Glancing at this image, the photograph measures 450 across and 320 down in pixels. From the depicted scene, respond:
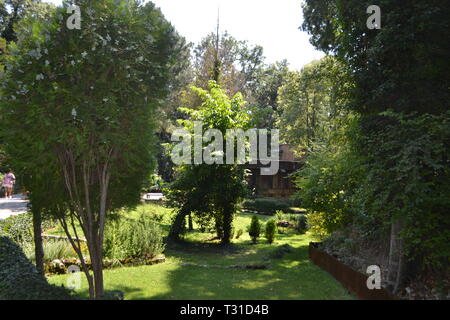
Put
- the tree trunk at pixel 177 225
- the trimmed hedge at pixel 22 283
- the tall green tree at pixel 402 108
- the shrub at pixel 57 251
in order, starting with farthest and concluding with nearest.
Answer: the tree trunk at pixel 177 225
the shrub at pixel 57 251
the tall green tree at pixel 402 108
the trimmed hedge at pixel 22 283

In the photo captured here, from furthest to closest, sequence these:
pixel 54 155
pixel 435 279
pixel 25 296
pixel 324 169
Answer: pixel 324 169, pixel 435 279, pixel 54 155, pixel 25 296

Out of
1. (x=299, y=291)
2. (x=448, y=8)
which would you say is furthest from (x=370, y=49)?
(x=299, y=291)

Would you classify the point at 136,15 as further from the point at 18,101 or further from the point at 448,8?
the point at 448,8

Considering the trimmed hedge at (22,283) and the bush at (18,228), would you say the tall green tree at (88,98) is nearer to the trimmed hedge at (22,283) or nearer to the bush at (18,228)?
the trimmed hedge at (22,283)

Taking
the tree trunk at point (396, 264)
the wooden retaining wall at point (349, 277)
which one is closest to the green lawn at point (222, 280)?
the wooden retaining wall at point (349, 277)

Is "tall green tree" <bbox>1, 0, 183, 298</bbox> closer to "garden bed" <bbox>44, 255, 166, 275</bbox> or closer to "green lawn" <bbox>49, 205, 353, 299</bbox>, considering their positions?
"green lawn" <bbox>49, 205, 353, 299</bbox>

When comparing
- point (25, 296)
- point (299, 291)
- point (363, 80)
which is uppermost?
point (363, 80)

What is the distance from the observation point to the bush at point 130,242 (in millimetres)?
9459

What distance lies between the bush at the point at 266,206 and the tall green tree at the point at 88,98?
2128cm

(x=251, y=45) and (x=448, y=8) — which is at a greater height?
(x=251, y=45)

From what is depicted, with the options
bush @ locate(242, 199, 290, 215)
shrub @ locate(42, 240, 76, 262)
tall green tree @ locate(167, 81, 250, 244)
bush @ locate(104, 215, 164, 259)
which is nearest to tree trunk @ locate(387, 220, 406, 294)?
bush @ locate(104, 215, 164, 259)

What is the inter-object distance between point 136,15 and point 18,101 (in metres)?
2.23

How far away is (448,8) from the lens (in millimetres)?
6352
